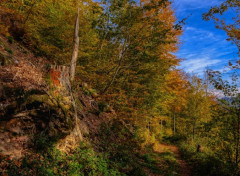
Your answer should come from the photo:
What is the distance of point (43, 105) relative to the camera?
429cm

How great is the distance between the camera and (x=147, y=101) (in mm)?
12844

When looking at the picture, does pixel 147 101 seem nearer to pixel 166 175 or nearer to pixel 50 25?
pixel 166 175

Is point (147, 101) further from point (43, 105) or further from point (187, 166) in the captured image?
point (43, 105)

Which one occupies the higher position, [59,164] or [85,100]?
[85,100]

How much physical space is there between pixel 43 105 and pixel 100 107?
5571 mm

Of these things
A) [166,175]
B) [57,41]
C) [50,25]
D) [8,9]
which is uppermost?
[8,9]

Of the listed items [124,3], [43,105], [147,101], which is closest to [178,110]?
[147,101]

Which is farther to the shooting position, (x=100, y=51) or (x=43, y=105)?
(x=100, y=51)

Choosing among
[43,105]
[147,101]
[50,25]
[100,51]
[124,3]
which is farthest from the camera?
[147,101]

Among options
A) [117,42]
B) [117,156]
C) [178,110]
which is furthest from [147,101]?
[178,110]

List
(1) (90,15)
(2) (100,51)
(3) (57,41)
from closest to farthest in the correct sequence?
1. (3) (57,41)
2. (2) (100,51)
3. (1) (90,15)

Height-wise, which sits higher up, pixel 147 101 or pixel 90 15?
pixel 90 15

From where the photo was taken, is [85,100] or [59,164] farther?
[85,100]

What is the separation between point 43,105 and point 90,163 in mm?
2294
